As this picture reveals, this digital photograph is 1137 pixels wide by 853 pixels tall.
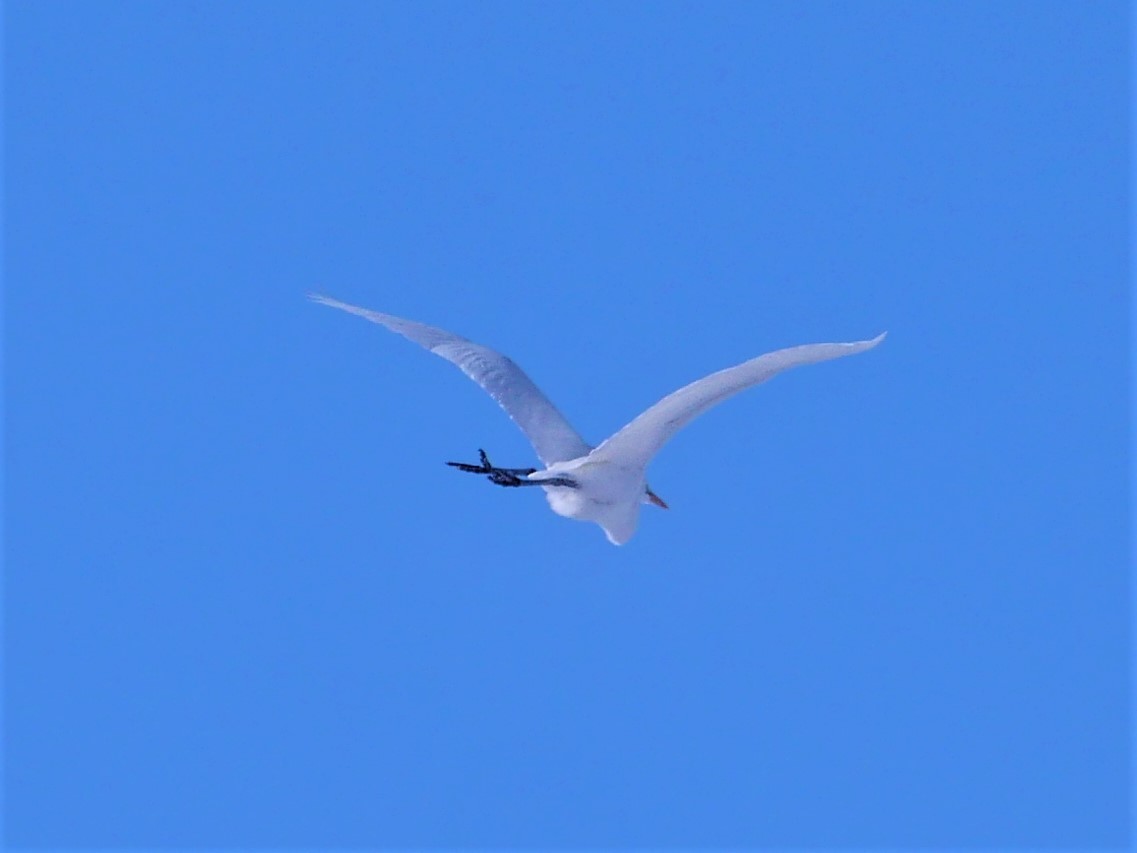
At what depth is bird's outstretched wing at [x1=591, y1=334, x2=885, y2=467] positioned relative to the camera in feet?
53.0

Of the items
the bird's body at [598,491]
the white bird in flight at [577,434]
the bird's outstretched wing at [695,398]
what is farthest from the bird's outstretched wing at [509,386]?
the bird's outstretched wing at [695,398]

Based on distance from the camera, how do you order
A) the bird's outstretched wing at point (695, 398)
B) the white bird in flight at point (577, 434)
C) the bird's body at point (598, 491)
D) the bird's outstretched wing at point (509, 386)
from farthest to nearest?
the bird's outstretched wing at point (509, 386), the bird's body at point (598, 491), the white bird in flight at point (577, 434), the bird's outstretched wing at point (695, 398)

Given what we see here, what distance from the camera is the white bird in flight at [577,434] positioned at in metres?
16.5

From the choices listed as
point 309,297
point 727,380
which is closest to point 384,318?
point 309,297

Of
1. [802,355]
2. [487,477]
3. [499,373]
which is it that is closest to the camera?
[802,355]

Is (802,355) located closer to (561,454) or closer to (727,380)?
(727,380)

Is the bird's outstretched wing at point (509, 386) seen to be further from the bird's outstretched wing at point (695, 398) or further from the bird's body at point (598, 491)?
the bird's outstretched wing at point (695, 398)

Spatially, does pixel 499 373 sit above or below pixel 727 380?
above

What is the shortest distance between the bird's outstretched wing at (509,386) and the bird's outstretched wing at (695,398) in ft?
4.41

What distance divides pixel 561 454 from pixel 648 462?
1.33 m

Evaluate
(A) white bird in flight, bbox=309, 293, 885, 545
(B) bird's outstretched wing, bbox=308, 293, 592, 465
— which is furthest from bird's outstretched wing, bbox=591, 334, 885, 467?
(B) bird's outstretched wing, bbox=308, 293, 592, 465

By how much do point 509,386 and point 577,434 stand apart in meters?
0.91

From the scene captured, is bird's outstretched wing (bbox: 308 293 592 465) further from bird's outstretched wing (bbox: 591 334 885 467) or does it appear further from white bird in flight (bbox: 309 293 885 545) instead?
bird's outstretched wing (bbox: 591 334 885 467)

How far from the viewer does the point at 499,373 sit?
63.6ft
